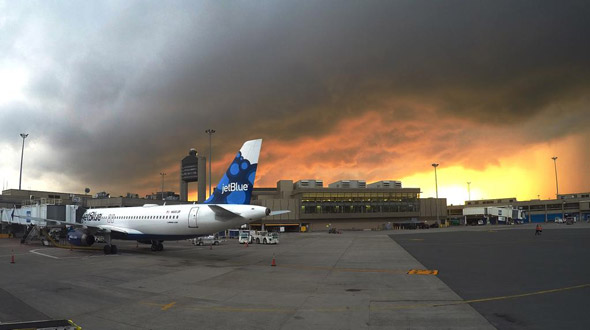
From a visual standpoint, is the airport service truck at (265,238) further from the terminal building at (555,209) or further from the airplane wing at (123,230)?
the terminal building at (555,209)

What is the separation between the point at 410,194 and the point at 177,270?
9444 cm

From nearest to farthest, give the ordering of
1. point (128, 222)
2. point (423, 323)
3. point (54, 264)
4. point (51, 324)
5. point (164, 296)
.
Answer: point (51, 324), point (423, 323), point (164, 296), point (54, 264), point (128, 222)

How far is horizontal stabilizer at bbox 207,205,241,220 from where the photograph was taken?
25.3 metres

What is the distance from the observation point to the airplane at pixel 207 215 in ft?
84.6

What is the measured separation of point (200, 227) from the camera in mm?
27203

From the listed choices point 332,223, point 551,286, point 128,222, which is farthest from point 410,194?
point 551,286

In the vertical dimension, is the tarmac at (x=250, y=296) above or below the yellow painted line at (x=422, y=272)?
above

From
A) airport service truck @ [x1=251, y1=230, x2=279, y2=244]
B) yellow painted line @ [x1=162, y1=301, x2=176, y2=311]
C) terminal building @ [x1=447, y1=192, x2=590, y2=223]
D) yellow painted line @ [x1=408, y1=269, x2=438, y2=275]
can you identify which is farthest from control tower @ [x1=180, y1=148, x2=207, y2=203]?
yellow painted line @ [x1=162, y1=301, x2=176, y2=311]

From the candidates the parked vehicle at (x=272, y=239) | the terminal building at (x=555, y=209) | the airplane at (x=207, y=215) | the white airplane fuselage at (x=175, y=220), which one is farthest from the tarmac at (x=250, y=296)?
the terminal building at (x=555, y=209)

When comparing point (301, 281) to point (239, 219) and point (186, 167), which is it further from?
point (186, 167)

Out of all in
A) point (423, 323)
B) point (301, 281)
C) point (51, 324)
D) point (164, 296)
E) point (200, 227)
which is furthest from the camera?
point (200, 227)

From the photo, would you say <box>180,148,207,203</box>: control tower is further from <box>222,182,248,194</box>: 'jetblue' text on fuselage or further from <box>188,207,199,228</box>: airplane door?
<box>222,182,248,194</box>: 'jetblue' text on fuselage

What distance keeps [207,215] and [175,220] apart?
3.98 m

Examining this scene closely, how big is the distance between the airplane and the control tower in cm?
6997
